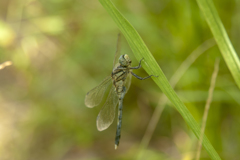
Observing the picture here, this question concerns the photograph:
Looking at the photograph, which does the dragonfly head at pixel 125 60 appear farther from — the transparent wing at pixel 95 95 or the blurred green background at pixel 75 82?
the blurred green background at pixel 75 82

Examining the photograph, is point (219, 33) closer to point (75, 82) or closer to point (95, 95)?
point (95, 95)

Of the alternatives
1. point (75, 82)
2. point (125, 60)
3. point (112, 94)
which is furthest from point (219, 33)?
point (75, 82)

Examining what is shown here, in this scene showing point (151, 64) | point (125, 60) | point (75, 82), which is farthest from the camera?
point (75, 82)

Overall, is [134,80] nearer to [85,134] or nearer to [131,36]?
[85,134]

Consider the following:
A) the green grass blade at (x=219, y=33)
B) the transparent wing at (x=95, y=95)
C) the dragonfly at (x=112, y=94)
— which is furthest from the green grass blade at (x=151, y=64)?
the transparent wing at (x=95, y=95)

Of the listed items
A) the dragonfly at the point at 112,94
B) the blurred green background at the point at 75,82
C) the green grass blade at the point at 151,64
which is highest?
the blurred green background at the point at 75,82

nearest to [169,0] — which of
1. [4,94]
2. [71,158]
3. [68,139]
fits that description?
[68,139]

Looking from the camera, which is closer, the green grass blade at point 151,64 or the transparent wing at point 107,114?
the green grass blade at point 151,64
